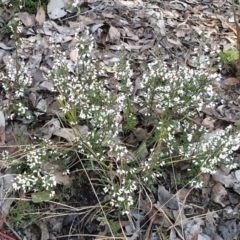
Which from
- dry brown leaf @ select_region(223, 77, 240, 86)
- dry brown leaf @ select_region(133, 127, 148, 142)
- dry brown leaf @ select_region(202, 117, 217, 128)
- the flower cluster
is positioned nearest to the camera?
the flower cluster

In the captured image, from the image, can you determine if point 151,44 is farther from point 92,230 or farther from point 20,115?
point 92,230

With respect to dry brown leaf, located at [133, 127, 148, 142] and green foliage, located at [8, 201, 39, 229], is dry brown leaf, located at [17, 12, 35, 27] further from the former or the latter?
green foliage, located at [8, 201, 39, 229]

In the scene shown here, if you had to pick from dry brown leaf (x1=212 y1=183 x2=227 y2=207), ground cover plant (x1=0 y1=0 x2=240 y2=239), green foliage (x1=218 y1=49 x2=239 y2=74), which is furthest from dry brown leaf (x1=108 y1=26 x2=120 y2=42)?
dry brown leaf (x1=212 y1=183 x2=227 y2=207)

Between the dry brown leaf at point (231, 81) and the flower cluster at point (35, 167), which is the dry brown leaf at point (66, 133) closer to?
the flower cluster at point (35, 167)

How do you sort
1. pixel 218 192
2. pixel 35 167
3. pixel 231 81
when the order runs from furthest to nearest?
pixel 231 81, pixel 218 192, pixel 35 167

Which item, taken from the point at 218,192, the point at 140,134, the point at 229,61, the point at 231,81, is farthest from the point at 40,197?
the point at 229,61

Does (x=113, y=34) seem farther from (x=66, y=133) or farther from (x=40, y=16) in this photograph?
(x=66, y=133)
